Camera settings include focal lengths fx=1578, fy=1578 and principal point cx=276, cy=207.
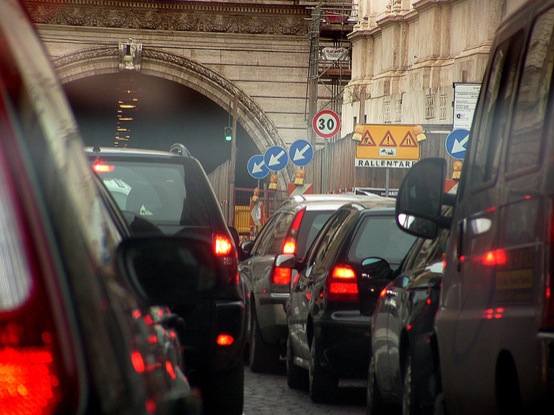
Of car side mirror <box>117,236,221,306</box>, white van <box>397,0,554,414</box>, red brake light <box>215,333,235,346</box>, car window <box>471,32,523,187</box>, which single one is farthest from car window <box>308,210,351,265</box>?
car side mirror <box>117,236,221,306</box>

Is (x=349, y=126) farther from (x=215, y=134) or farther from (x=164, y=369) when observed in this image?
(x=164, y=369)

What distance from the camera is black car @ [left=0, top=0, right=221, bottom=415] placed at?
192cm

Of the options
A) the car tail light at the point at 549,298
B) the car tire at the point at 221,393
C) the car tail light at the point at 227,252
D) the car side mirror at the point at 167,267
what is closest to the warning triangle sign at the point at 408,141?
the car tail light at the point at 227,252

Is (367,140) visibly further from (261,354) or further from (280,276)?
(261,354)

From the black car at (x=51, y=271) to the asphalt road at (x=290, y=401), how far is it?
7.20m

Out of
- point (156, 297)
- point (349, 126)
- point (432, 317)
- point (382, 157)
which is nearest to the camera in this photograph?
point (156, 297)

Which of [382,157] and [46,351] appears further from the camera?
[382,157]

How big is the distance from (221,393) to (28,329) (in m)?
6.17

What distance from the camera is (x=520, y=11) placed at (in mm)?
4926

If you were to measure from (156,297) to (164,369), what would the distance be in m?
0.16

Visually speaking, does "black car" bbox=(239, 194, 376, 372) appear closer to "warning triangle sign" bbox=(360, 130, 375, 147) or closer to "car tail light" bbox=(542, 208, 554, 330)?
"car tail light" bbox=(542, 208, 554, 330)

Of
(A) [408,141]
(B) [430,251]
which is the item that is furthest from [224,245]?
(A) [408,141]

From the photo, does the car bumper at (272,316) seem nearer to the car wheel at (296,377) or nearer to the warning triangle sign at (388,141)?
the car wheel at (296,377)

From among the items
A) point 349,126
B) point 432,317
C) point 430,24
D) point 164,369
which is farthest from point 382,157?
point 164,369
